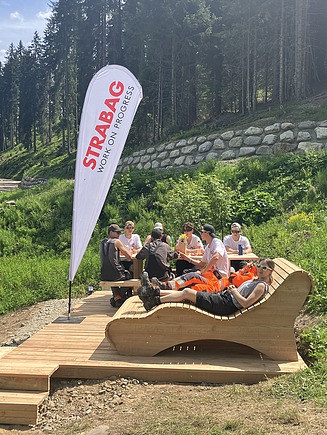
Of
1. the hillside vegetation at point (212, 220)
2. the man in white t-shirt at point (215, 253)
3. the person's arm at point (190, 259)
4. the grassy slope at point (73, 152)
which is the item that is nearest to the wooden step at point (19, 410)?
the hillside vegetation at point (212, 220)

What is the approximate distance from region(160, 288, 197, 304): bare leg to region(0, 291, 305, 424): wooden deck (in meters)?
0.59

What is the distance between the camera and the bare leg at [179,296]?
17.7ft

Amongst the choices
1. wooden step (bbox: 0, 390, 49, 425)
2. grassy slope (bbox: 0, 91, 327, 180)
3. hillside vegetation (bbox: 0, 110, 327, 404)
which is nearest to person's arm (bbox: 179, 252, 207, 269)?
hillside vegetation (bbox: 0, 110, 327, 404)

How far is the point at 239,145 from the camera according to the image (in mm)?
19719

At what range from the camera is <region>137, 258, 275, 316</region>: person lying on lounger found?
5174 millimetres

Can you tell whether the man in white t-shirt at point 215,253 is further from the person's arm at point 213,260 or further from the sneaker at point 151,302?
the sneaker at point 151,302

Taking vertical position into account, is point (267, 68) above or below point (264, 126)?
above

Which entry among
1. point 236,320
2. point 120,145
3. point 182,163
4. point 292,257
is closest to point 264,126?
point 182,163

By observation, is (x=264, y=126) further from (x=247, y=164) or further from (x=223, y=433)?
(x=223, y=433)

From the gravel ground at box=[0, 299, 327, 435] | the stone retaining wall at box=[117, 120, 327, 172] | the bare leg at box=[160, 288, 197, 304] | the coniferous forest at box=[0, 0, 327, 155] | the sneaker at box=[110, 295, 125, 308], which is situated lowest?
the gravel ground at box=[0, 299, 327, 435]

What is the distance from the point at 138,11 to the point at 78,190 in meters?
28.8

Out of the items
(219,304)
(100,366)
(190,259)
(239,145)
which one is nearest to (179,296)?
(219,304)

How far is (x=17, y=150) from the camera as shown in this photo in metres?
64.9

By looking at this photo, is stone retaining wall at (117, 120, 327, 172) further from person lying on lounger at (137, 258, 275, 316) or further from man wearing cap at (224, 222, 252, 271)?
person lying on lounger at (137, 258, 275, 316)
